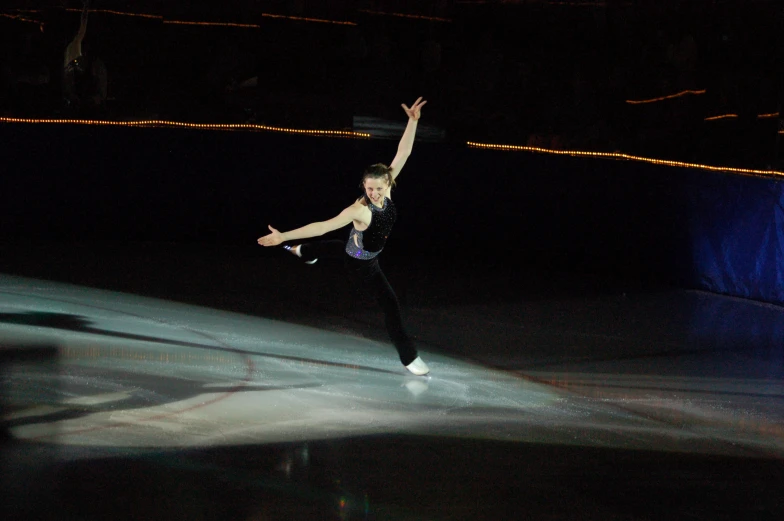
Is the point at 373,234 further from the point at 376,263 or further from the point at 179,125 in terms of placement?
the point at 179,125

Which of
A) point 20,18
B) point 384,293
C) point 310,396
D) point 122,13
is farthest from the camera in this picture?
point 122,13

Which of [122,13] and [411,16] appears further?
[411,16]

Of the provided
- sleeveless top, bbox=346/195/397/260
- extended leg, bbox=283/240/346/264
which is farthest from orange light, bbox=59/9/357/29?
sleeveless top, bbox=346/195/397/260

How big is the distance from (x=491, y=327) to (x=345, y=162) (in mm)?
4785

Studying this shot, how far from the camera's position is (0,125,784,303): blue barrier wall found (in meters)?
14.3

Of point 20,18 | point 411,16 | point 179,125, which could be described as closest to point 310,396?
point 179,125

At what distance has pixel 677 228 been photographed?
1301 centimetres

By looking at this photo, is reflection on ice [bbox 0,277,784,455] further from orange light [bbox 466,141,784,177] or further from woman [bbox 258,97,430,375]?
orange light [bbox 466,141,784,177]

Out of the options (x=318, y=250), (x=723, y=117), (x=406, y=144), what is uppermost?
(x=723, y=117)

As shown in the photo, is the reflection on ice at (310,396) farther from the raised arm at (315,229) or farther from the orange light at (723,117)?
the orange light at (723,117)

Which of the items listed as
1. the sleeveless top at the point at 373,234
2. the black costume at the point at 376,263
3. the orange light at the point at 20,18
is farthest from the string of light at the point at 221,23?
the sleeveless top at the point at 373,234

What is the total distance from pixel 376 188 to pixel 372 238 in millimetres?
419

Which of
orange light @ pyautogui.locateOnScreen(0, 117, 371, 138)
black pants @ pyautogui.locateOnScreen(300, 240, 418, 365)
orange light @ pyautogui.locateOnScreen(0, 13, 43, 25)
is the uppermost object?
orange light @ pyautogui.locateOnScreen(0, 13, 43, 25)

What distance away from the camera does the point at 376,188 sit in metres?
8.05
